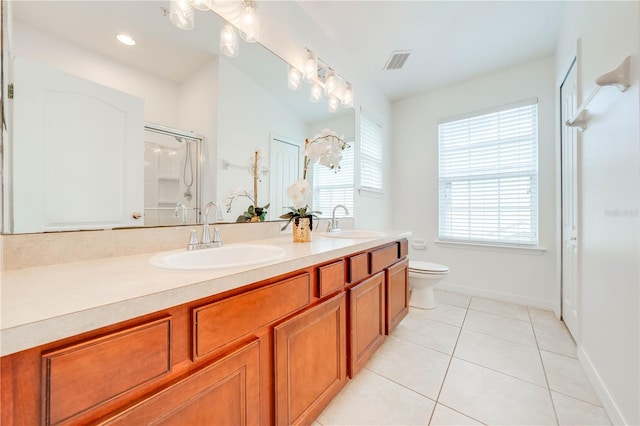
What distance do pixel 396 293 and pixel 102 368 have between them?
1.68 m

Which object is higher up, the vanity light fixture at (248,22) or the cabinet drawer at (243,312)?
the vanity light fixture at (248,22)

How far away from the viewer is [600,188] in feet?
4.29

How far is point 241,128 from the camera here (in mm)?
1415

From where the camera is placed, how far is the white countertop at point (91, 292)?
0.42m

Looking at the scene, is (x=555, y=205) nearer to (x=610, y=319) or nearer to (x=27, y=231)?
(x=610, y=319)

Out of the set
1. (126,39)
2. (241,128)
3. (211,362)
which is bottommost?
(211,362)

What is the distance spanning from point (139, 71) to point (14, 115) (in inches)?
16.5

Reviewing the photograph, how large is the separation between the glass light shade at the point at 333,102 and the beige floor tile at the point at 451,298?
222 cm

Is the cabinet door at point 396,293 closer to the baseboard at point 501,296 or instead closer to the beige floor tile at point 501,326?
the beige floor tile at point 501,326

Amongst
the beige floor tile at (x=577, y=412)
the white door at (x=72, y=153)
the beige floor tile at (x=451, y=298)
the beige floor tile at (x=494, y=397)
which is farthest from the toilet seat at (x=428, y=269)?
the white door at (x=72, y=153)

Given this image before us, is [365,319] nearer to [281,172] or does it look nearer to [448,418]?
[448,418]

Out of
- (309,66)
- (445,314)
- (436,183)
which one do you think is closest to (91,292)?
(309,66)

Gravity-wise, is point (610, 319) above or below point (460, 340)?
above

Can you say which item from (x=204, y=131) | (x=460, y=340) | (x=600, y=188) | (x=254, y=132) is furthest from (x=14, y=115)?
(x=460, y=340)
